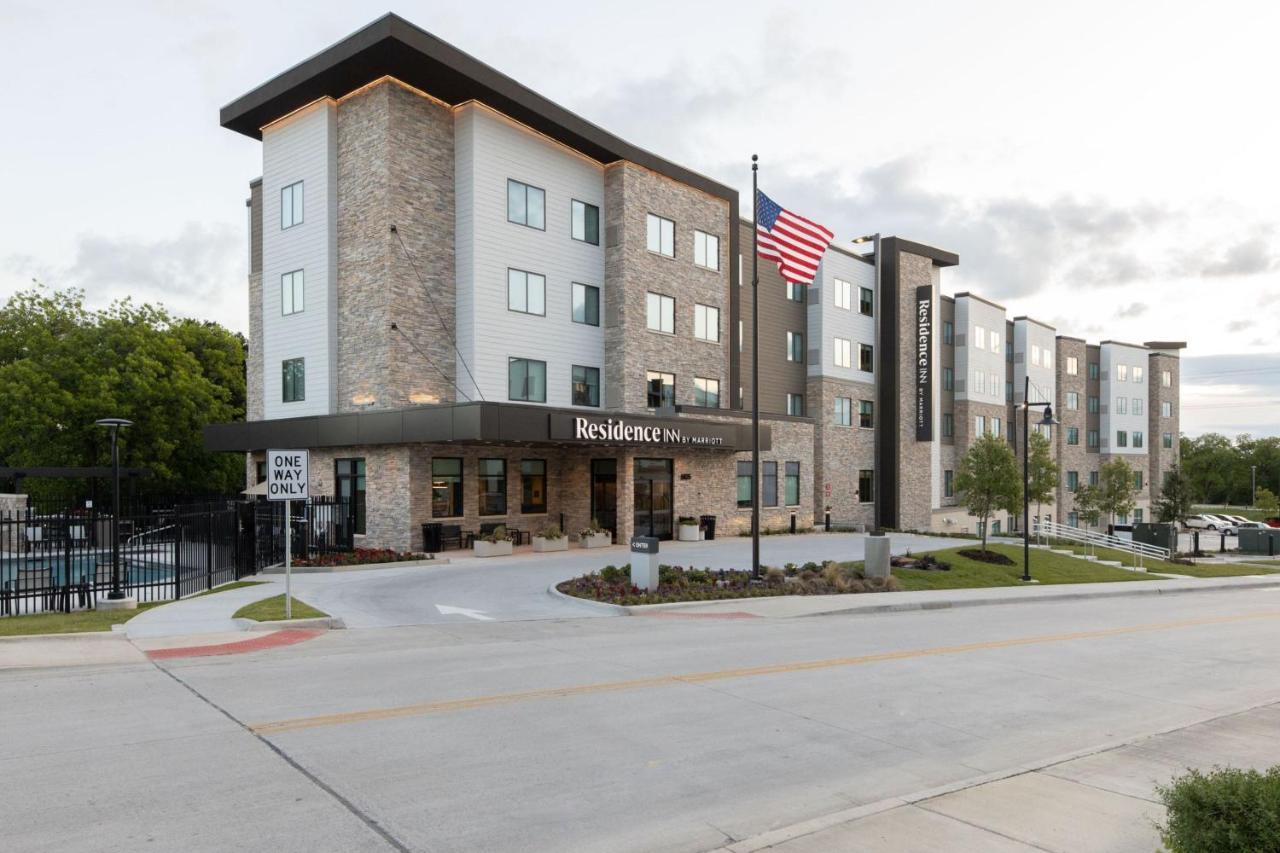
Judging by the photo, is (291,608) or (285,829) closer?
(285,829)

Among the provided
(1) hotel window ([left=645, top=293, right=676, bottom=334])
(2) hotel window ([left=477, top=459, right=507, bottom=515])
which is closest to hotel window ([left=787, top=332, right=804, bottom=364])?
(1) hotel window ([left=645, top=293, right=676, bottom=334])

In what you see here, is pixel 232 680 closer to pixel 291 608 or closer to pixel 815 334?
pixel 291 608

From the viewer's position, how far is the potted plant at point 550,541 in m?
30.7

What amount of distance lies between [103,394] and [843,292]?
39335 mm

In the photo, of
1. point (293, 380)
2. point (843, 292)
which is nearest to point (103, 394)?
point (293, 380)

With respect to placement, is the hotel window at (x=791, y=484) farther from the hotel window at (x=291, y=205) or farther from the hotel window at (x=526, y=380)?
the hotel window at (x=291, y=205)

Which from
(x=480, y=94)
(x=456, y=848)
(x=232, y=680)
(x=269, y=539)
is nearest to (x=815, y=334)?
(x=480, y=94)

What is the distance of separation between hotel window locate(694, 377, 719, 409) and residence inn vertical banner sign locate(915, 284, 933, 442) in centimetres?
1787

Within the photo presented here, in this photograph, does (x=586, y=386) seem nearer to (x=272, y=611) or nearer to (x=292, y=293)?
(x=292, y=293)

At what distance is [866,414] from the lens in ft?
166

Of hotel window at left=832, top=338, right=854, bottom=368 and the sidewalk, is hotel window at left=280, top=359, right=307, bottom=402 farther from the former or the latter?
the sidewalk

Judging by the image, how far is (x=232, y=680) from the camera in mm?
10633

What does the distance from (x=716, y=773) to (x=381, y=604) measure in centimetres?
1237

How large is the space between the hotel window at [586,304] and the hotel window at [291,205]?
35.8 feet
